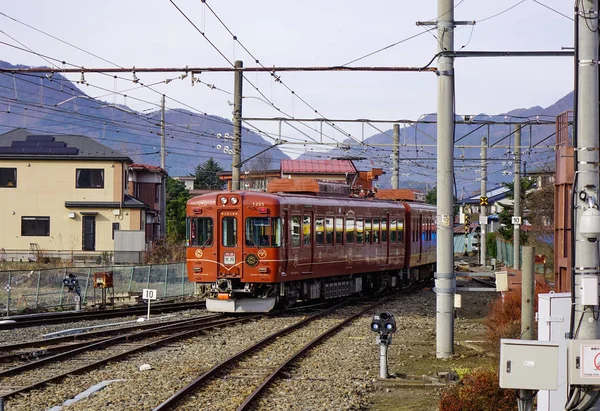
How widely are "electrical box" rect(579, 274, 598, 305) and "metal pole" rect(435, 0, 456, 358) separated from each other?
726 cm

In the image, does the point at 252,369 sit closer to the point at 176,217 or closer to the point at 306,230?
the point at 306,230

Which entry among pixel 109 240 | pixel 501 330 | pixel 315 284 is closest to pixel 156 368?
pixel 501 330

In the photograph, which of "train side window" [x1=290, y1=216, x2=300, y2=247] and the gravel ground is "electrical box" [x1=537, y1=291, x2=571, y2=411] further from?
"train side window" [x1=290, y1=216, x2=300, y2=247]

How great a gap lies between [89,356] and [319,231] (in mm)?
9911

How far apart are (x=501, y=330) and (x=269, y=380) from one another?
394 centimetres

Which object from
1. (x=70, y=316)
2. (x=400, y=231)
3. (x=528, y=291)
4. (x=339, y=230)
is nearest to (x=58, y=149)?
(x=400, y=231)

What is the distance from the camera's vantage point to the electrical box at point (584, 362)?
7406 millimetres

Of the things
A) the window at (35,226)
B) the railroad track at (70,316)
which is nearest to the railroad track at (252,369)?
the railroad track at (70,316)

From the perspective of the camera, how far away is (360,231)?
26688 mm

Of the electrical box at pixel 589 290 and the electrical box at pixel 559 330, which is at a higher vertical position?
the electrical box at pixel 589 290

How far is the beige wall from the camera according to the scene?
47.3m

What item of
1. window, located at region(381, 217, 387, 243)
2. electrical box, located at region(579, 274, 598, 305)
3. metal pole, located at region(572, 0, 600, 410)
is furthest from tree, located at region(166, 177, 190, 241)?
electrical box, located at region(579, 274, 598, 305)

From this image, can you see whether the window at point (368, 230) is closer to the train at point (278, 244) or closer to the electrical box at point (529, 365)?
the train at point (278, 244)

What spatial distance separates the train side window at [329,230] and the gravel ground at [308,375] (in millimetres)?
4946
